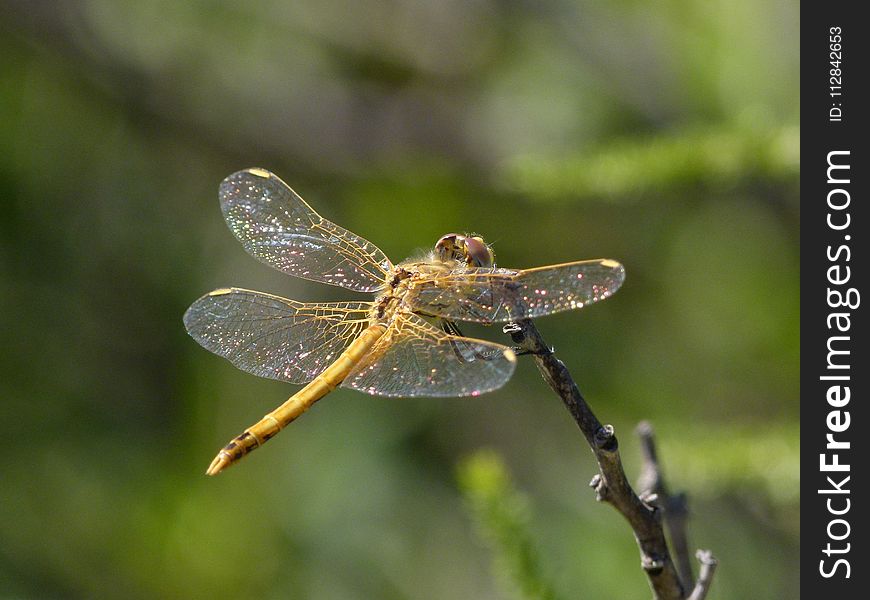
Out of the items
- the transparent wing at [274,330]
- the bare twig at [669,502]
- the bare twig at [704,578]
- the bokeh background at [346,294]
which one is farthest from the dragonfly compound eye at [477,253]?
the bokeh background at [346,294]

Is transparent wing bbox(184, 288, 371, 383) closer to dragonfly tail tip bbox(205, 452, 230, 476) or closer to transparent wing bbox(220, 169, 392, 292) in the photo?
transparent wing bbox(220, 169, 392, 292)

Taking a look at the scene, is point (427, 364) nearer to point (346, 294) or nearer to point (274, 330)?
point (274, 330)

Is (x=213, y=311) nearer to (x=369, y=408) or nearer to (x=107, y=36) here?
(x=369, y=408)

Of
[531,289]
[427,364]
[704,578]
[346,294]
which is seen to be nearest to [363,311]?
[427,364]

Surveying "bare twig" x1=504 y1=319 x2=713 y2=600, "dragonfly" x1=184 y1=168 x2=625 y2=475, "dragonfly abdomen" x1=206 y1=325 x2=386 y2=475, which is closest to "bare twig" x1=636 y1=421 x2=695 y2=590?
"bare twig" x1=504 y1=319 x2=713 y2=600
